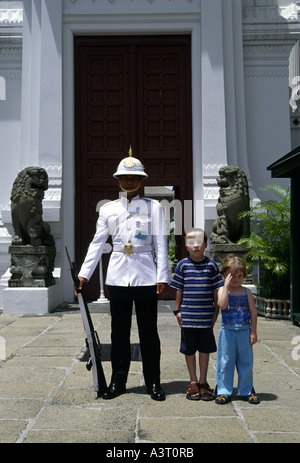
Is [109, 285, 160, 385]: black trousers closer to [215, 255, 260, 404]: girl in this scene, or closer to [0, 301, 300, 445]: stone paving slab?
[0, 301, 300, 445]: stone paving slab

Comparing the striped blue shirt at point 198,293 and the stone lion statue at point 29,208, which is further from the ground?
the stone lion statue at point 29,208

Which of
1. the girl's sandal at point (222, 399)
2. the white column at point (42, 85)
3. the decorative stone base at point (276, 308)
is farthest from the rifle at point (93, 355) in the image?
the white column at point (42, 85)

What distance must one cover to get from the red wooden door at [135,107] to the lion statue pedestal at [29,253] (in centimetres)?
179

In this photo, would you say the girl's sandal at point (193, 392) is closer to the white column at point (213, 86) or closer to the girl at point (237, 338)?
the girl at point (237, 338)

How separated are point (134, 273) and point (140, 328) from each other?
0.46 meters

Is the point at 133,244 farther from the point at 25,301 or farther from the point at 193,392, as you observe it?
the point at 25,301

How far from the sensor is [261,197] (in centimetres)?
1160

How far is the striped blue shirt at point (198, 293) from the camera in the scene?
4508 millimetres

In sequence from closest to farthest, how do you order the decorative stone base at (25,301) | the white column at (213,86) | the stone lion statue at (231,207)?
1. the decorative stone base at (25,301)
2. the stone lion statue at (231,207)
3. the white column at (213,86)

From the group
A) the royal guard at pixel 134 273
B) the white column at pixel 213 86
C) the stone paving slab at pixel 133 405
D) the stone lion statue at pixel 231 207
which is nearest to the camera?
the stone paving slab at pixel 133 405

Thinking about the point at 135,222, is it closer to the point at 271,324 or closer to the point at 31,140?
the point at 271,324

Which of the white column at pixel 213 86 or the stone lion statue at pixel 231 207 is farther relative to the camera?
the white column at pixel 213 86

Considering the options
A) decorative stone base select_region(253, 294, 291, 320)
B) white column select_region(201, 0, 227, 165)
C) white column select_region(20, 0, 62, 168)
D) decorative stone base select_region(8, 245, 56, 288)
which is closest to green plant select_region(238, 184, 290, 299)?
decorative stone base select_region(253, 294, 291, 320)

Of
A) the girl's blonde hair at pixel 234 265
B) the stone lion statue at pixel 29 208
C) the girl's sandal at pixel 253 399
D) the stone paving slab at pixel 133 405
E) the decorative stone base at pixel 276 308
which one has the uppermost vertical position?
the stone lion statue at pixel 29 208
